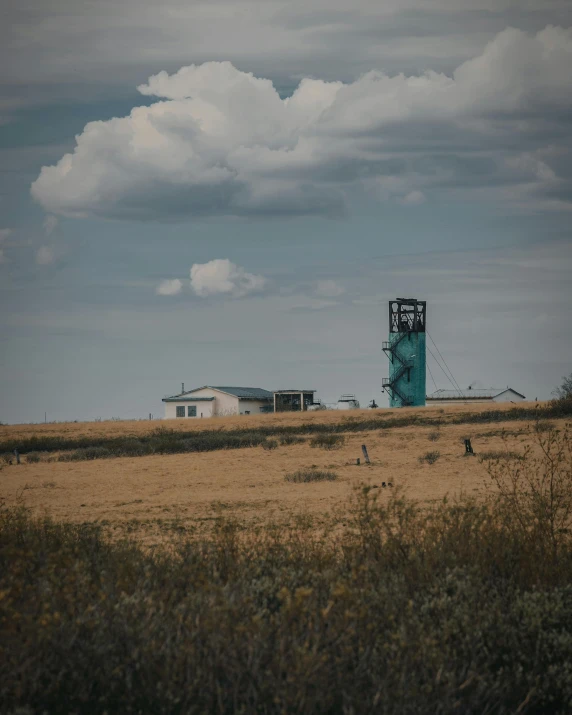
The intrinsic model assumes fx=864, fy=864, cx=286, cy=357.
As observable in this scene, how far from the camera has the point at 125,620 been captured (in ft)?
18.3

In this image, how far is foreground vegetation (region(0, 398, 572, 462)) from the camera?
37.3 meters

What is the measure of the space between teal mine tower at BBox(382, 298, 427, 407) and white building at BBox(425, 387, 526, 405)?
50.3ft

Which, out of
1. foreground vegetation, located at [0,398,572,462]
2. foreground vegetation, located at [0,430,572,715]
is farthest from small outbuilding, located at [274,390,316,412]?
A: foreground vegetation, located at [0,430,572,715]

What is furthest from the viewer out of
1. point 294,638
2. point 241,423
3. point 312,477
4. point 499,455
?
point 241,423

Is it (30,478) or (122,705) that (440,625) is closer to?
(122,705)

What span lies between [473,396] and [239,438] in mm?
50111

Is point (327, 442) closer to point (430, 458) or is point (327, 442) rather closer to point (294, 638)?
point (430, 458)

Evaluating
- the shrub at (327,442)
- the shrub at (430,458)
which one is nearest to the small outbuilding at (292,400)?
the shrub at (327,442)

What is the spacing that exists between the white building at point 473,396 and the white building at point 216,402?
16669 millimetres

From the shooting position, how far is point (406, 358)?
69.2 m

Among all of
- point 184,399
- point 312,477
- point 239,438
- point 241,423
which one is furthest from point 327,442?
point 184,399

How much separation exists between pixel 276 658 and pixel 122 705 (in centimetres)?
101

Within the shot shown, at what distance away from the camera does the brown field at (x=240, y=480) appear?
17.2 meters

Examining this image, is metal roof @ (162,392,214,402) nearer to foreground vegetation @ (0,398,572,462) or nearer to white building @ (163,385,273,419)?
white building @ (163,385,273,419)
